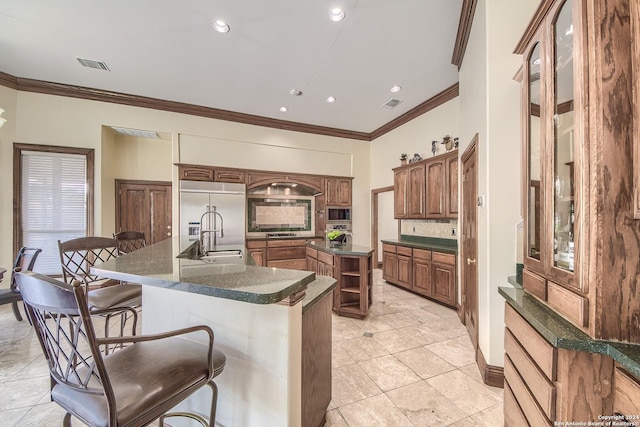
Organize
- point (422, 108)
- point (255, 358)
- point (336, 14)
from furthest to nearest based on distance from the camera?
point (422, 108) → point (336, 14) → point (255, 358)

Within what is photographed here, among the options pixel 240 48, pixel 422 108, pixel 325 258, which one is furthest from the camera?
pixel 422 108

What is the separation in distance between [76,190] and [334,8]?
4995 mm

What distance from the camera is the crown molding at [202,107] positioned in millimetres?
4121

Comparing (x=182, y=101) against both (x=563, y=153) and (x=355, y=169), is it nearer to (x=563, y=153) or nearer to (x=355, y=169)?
(x=355, y=169)

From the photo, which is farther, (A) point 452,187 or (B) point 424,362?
(A) point 452,187

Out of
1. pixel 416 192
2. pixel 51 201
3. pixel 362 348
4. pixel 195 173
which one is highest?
pixel 195 173

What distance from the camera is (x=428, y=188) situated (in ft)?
14.3

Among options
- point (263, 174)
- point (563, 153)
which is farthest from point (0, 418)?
point (263, 174)

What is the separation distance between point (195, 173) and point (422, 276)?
15.3 feet

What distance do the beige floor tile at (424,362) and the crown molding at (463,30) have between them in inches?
134

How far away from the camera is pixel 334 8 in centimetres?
268

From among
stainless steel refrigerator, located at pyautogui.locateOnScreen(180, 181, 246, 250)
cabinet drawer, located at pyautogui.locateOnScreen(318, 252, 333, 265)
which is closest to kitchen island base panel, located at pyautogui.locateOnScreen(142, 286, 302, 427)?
cabinet drawer, located at pyautogui.locateOnScreen(318, 252, 333, 265)

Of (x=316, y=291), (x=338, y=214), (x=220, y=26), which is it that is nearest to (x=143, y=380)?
(x=316, y=291)

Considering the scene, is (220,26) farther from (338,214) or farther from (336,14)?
(338,214)
